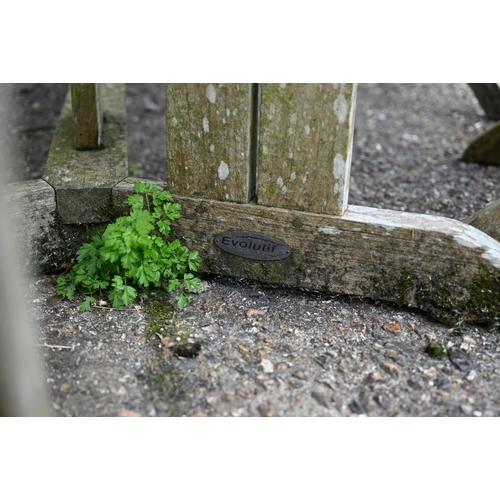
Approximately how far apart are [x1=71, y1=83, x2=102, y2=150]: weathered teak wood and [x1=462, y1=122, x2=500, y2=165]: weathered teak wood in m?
3.17

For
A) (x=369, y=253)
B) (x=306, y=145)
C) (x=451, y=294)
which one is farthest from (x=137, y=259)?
(x=451, y=294)

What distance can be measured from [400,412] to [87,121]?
2.59m

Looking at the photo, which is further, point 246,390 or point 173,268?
point 173,268

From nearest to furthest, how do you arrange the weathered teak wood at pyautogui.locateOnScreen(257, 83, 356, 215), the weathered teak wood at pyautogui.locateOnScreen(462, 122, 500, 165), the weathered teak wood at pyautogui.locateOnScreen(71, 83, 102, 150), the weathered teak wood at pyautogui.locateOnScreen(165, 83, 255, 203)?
the weathered teak wood at pyautogui.locateOnScreen(257, 83, 356, 215)
the weathered teak wood at pyautogui.locateOnScreen(165, 83, 255, 203)
the weathered teak wood at pyautogui.locateOnScreen(71, 83, 102, 150)
the weathered teak wood at pyautogui.locateOnScreen(462, 122, 500, 165)

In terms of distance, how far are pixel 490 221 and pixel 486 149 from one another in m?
2.11

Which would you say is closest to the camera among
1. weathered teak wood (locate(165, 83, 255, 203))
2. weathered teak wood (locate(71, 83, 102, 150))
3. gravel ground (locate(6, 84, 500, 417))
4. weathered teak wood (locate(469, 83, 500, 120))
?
gravel ground (locate(6, 84, 500, 417))

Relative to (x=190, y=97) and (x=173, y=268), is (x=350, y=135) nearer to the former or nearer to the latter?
(x=190, y=97)

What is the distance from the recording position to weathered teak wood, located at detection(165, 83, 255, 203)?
9.79 feet

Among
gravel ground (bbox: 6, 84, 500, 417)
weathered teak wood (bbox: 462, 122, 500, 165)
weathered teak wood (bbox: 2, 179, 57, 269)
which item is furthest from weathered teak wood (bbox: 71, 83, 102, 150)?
weathered teak wood (bbox: 462, 122, 500, 165)

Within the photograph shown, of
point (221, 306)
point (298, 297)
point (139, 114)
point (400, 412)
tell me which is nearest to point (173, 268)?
point (221, 306)

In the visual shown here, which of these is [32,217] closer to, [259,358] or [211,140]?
[211,140]

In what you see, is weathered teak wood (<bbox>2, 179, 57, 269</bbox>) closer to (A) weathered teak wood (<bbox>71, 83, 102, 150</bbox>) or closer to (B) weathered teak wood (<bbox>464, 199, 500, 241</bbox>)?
(A) weathered teak wood (<bbox>71, 83, 102, 150</bbox>)

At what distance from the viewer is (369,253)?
10.3ft

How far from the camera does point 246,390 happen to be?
2686 mm
